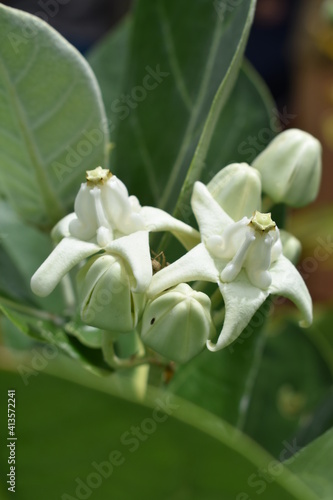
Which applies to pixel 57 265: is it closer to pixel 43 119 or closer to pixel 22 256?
pixel 43 119

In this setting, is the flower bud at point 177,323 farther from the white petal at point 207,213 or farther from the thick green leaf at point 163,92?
the thick green leaf at point 163,92

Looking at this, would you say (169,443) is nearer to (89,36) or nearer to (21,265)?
(21,265)

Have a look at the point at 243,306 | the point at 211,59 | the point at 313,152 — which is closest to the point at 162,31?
the point at 211,59

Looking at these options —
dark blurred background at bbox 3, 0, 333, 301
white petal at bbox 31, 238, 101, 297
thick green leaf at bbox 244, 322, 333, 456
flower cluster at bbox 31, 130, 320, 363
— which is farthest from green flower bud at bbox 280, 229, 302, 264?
dark blurred background at bbox 3, 0, 333, 301

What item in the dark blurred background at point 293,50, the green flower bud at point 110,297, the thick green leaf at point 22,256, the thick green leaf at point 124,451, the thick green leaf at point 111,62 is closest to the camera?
the thick green leaf at point 124,451

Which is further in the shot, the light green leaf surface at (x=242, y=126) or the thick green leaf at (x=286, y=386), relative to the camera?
the thick green leaf at (x=286, y=386)

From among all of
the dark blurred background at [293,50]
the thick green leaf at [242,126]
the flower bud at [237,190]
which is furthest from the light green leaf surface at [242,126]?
the dark blurred background at [293,50]

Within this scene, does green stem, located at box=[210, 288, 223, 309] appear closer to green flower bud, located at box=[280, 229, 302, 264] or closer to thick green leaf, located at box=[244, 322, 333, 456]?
green flower bud, located at box=[280, 229, 302, 264]
